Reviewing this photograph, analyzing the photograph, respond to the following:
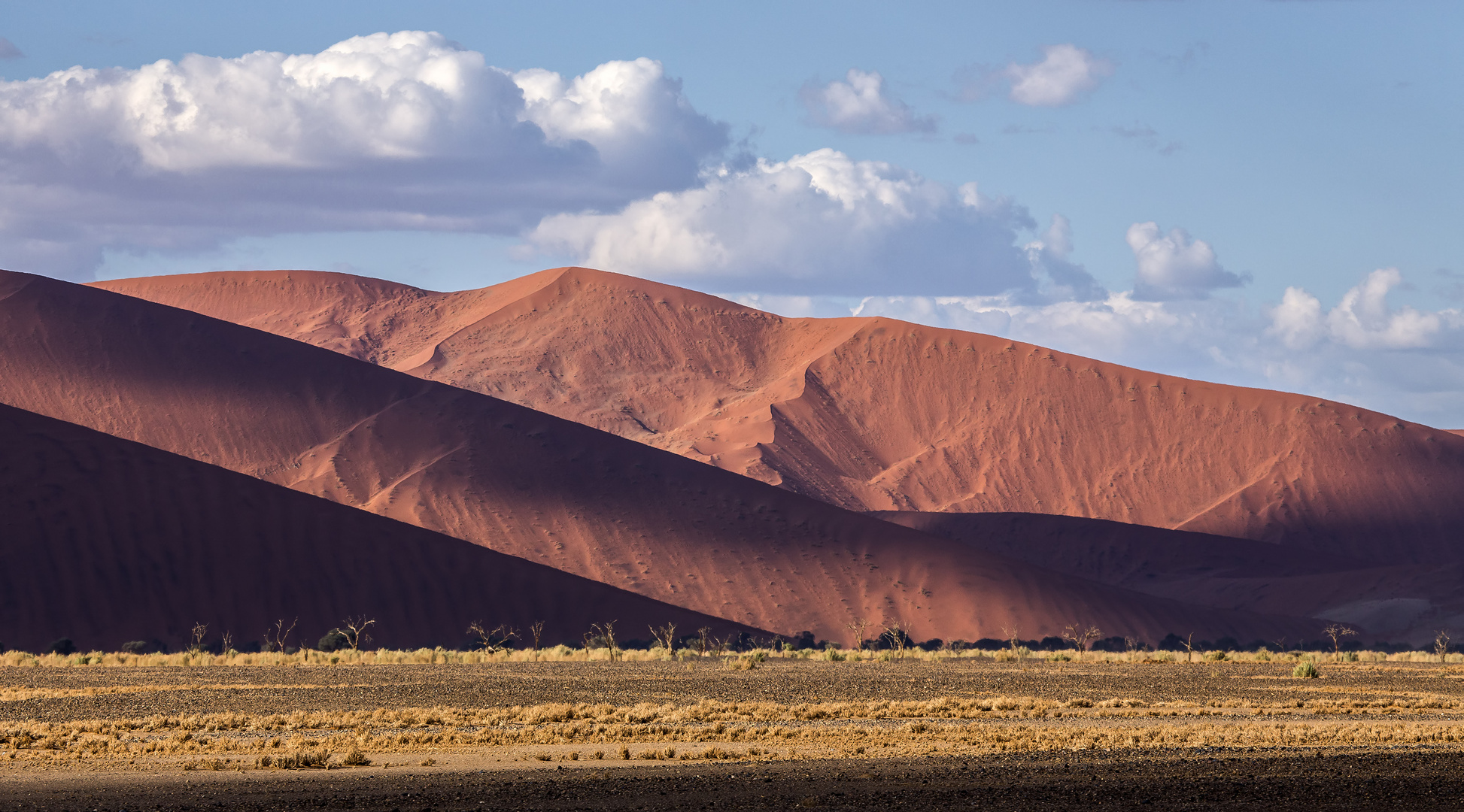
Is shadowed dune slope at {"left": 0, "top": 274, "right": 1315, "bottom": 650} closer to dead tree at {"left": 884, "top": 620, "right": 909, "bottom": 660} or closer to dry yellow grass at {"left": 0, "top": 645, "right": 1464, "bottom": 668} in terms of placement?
dead tree at {"left": 884, "top": 620, "right": 909, "bottom": 660}

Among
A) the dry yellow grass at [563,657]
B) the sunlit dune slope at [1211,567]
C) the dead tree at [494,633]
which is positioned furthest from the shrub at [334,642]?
the sunlit dune slope at [1211,567]

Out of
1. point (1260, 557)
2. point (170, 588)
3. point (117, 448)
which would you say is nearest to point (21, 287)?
point (117, 448)

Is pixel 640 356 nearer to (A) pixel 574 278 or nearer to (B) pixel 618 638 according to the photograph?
(A) pixel 574 278

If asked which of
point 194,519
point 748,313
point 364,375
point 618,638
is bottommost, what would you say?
point 618,638

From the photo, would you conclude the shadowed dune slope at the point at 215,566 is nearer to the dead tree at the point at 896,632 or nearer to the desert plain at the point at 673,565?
the desert plain at the point at 673,565

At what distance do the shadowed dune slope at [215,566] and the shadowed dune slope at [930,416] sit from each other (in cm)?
4007

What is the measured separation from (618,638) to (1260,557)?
2189 inches

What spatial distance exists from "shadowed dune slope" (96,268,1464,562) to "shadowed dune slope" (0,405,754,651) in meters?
40.1

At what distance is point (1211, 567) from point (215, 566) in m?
64.4

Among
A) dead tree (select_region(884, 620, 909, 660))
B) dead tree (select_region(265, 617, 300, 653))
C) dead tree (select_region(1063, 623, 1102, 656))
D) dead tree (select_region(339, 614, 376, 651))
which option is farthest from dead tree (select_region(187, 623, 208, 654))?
dead tree (select_region(1063, 623, 1102, 656))

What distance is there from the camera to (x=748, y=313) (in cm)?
13288

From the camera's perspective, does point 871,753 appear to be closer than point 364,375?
Yes

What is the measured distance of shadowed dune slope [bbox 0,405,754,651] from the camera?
53.3m

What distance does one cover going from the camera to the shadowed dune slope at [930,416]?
111 metres
